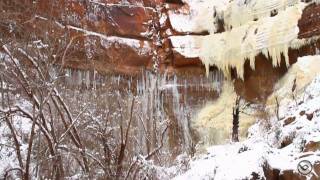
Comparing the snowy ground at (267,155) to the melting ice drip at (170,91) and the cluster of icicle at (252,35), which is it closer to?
the cluster of icicle at (252,35)

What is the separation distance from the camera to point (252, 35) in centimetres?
1806

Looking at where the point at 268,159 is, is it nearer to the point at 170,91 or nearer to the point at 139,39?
the point at 170,91

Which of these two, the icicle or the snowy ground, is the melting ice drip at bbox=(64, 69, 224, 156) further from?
the snowy ground

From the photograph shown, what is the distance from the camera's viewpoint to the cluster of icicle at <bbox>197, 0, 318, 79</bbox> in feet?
55.7

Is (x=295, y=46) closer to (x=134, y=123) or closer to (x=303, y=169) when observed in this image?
(x=134, y=123)

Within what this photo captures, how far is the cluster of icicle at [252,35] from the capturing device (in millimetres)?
16969

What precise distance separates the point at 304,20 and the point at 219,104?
3.83 meters

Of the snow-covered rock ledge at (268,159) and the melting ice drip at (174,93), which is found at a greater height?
the snow-covered rock ledge at (268,159)

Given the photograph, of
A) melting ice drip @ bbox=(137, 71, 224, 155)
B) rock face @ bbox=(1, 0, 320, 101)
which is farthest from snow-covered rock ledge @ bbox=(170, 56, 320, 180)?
melting ice drip @ bbox=(137, 71, 224, 155)

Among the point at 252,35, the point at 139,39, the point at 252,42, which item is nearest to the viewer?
the point at 252,42

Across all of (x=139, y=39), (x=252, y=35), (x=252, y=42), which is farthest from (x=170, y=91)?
(x=252, y=35)

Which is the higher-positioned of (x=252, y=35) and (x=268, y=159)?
(x=252, y=35)

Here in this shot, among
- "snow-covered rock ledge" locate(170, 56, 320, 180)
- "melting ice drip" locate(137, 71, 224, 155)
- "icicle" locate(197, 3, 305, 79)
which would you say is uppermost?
"icicle" locate(197, 3, 305, 79)

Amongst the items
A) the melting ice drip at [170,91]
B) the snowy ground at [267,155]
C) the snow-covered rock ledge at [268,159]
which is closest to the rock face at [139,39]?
the melting ice drip at [170,91]
